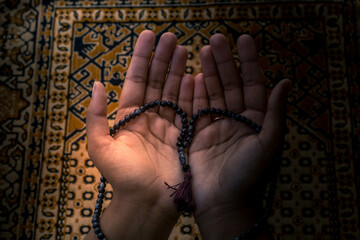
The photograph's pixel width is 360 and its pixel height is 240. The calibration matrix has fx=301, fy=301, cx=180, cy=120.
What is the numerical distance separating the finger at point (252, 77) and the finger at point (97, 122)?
468 millimetres

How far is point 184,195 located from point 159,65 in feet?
1.49

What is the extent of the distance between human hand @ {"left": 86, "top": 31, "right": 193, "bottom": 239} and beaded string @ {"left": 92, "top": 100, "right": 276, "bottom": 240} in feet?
0.08

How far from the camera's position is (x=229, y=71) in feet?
3.41

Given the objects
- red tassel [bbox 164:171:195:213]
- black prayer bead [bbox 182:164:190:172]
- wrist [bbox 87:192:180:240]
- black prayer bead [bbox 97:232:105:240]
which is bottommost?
black prayer bead [bbox 97:232:105:240]

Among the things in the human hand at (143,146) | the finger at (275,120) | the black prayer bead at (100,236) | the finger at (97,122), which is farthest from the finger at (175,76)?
the black prayer bead at (100,236)

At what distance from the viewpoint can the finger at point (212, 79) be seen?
3.48 ft

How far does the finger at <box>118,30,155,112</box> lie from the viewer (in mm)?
1022

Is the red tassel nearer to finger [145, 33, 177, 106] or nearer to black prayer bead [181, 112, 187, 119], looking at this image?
black prayer bead [181, 112, 187, 119]

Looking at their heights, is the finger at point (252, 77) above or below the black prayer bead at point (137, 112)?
above

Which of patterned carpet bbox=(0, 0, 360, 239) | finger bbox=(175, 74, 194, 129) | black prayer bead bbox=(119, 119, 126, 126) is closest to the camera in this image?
black prayer bead bbox=(119, 119, 126, 126)

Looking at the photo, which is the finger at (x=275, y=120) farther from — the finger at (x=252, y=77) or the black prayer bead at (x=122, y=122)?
the black prayer bead at (x=122, y=122)

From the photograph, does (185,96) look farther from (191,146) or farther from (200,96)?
(191,146)

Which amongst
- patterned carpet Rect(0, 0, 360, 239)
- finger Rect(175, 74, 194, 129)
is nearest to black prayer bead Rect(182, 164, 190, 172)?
finger Rect(175, 74, 194, 129)

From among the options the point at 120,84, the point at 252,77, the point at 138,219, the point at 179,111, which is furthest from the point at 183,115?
the point at 120,84
